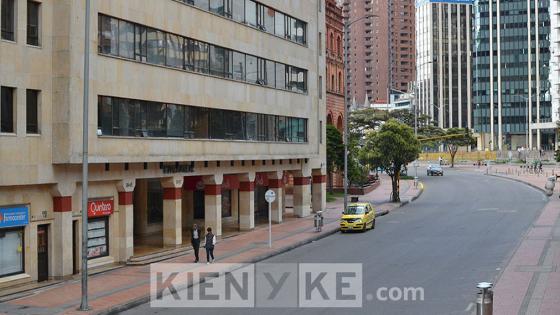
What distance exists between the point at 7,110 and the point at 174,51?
34.9 ft

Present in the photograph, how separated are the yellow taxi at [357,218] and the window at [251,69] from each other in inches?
374

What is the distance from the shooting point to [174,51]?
33.5 m

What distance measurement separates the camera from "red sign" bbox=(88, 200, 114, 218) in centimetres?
2878

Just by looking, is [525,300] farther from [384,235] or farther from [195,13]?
[195,13]

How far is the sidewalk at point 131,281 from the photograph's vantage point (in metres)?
21.4

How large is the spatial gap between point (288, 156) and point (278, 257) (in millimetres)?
14455

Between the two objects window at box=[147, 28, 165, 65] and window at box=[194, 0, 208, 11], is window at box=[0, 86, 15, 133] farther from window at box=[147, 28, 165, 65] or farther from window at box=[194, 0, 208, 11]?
window at box=[194, 0, 208, 11]

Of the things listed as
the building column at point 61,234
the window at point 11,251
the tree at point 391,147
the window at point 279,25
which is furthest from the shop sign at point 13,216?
the tree at point 391,147

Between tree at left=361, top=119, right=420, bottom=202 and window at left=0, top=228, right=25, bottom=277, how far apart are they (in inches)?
1477

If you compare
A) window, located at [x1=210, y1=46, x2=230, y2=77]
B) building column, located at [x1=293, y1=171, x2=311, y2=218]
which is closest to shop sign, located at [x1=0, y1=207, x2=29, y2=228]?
window, located at [x1=210, y1=46, x2=230, y2=77]

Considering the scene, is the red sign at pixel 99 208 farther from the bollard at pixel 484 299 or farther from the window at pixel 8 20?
the bollard at pixel 484 299

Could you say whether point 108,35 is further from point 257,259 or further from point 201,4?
point 257,259

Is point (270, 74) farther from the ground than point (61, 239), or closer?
farther from the ground

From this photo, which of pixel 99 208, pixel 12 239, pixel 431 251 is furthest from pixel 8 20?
pixel 431 251
